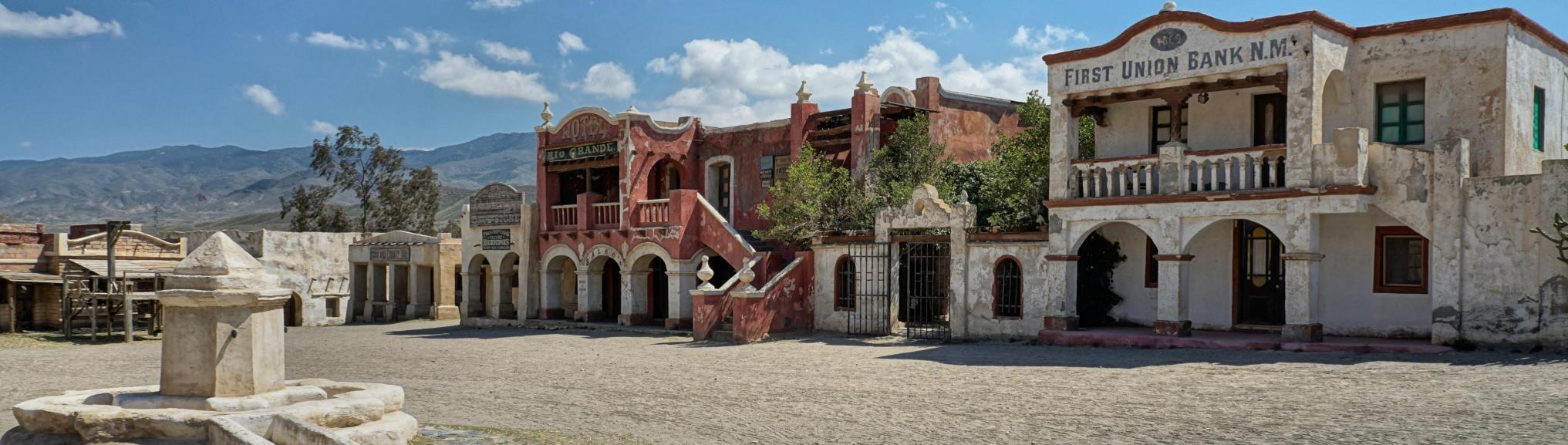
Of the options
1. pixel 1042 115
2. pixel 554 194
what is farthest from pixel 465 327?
pixel 1042 115

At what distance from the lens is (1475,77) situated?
58.9 ft

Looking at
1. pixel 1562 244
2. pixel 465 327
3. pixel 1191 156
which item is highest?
pixel 1191 156

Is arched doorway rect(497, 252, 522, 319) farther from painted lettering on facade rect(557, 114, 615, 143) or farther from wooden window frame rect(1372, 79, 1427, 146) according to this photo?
wooden window frame rect(1372, 79, 1427, 146)

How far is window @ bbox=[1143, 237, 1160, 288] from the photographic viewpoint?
71.8 feet

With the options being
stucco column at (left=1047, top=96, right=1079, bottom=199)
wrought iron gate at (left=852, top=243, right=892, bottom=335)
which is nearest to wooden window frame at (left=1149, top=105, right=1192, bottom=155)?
stucco column at (left=1047, top=96, right=1079, bottom=199)

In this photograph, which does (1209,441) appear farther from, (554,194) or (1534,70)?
(554,194)

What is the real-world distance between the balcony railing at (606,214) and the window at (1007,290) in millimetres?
10415

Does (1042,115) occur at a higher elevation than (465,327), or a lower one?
higher

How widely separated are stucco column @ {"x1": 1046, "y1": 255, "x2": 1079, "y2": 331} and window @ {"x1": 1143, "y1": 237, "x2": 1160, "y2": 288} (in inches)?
67.4

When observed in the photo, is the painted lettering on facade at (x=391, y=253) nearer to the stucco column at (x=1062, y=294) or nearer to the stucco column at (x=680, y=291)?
the stucco column at (x=680, y=291)

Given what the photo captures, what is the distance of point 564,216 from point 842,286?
30.7 feet

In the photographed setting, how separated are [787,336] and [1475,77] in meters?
11.9

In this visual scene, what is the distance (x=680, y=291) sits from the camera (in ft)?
91.0

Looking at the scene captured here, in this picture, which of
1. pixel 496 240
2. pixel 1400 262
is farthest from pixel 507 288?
pixel 1400 262
